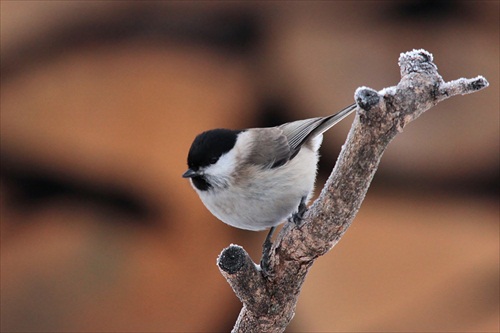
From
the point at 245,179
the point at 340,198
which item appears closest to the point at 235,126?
the point at 245,179

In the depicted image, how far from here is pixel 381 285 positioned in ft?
9.98

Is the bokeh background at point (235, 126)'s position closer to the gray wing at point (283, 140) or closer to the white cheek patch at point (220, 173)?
the gray wing at point (283, 140)

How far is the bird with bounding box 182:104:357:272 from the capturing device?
70.9 inches

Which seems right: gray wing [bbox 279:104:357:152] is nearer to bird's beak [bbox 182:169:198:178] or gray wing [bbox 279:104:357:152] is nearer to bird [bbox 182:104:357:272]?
bird [bbox 182:104:357:272]

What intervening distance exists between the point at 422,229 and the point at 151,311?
61.1 inches

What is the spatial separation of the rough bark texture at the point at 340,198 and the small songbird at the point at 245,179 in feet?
0.62

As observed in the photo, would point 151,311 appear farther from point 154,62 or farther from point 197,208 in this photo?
point 154,62

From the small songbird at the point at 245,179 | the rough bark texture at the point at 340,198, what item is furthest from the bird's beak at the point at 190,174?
the rough bark texture at the point at 340,198

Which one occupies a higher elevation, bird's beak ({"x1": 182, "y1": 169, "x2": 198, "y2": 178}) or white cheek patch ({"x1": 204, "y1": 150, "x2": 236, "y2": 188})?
bird's beak ({"x1": 182, "y1": 169, "x2": 198, "y2": 178})

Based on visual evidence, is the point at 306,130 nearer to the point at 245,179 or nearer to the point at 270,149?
the point at 270,149

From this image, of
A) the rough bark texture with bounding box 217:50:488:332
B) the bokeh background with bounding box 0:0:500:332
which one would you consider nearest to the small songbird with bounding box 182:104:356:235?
the rough bark texture with bounding box 217:50:488:332

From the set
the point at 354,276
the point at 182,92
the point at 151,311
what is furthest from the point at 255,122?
the point at 151,311

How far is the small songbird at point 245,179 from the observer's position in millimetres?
1800

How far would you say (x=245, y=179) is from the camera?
1823 mm
